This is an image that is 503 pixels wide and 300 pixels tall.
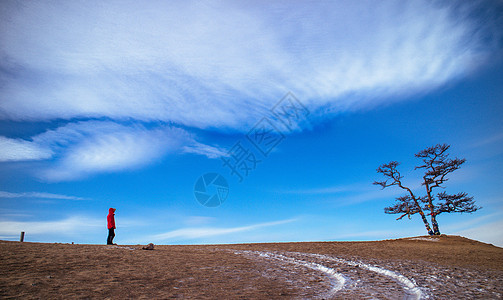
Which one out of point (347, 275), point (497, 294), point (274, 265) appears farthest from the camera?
Answer: point (274, 265)

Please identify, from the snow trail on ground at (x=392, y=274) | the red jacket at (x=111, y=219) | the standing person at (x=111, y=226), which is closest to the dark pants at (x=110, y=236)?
the standing person at (x=111, y=226)

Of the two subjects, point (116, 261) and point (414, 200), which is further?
point (414, 200)

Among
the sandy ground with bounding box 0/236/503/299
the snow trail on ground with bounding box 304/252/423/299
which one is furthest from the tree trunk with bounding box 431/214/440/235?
the snow trail on ground with bounding box 304/252/423/299

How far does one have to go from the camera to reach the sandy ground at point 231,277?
8.39 meters

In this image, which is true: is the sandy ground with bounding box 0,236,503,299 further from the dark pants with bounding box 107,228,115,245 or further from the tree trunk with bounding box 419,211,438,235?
the tree trunk with bounding box 419,211,438,235

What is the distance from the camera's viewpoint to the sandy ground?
27.5 ft

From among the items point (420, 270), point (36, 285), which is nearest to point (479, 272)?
point (420, 270)

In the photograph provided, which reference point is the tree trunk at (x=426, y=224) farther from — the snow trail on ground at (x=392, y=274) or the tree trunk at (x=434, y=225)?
the snow trail on ground at (x=392, y=274)

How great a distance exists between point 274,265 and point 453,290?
6.94 meters

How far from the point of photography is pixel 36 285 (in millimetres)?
8297

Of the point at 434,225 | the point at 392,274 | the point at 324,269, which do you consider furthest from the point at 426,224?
the point at 324,269

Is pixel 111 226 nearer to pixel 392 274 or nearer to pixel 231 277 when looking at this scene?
pixel 231 277

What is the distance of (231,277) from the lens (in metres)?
10.6

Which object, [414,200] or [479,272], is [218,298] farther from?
[414,200]
